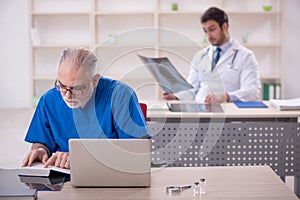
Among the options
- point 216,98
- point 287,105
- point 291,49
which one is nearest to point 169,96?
point 216,98

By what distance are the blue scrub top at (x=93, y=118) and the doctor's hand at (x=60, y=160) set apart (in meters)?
0.24

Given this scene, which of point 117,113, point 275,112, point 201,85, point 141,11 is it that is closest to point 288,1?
point 141,11

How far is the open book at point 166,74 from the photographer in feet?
12.7

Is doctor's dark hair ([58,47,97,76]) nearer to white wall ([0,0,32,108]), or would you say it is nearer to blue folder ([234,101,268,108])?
blue folder ([234,101,268,108])

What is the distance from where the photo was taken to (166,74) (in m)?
3.94

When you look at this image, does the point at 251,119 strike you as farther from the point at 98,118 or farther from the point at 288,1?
the point at 288,1

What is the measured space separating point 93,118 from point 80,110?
0.21 ft

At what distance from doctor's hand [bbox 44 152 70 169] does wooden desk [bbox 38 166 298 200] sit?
0.11 meters

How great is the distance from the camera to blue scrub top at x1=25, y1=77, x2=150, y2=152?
254 cm

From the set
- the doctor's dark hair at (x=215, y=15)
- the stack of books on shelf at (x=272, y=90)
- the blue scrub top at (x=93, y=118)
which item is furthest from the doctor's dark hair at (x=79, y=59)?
the stack of books on shelf at (x=272, y=90)

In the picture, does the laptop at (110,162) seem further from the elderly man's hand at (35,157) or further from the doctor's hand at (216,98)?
the doctor's hand at (216,98)

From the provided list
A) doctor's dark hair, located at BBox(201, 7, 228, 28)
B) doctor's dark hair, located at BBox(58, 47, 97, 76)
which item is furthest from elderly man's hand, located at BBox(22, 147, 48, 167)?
doctor's dark hair, located at BBox(201, 7, 228, 28)

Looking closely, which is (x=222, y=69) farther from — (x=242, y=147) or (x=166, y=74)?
(x=242, y=147)

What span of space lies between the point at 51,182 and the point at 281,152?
1.65 m
